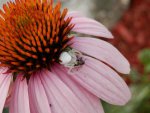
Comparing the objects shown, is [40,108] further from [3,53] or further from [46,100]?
[3,53]

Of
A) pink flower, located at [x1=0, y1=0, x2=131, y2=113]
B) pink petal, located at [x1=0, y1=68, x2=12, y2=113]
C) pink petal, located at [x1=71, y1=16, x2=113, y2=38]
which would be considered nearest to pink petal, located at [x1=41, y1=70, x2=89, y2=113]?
pink flower, located at [x1=0, y1=0, x2=131, y2=113]

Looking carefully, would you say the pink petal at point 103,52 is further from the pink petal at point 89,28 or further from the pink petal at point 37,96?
the pink petal at point 37,96

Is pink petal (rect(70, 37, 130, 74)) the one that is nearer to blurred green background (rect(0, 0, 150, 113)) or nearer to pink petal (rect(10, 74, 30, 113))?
pink petal (rect(10, 74, 30, 113))

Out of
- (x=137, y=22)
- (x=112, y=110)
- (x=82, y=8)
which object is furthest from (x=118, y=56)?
(x=137, y=22)

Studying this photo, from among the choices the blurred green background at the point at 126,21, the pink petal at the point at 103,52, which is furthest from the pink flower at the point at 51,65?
the blurred green background at the point at 126,21

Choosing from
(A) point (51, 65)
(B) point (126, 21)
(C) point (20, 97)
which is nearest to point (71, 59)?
(A) point (51, 65)

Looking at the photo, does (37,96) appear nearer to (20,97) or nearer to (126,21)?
(20,97)

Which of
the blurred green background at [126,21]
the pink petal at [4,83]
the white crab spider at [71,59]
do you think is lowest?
the white crab spider at [71,59]
